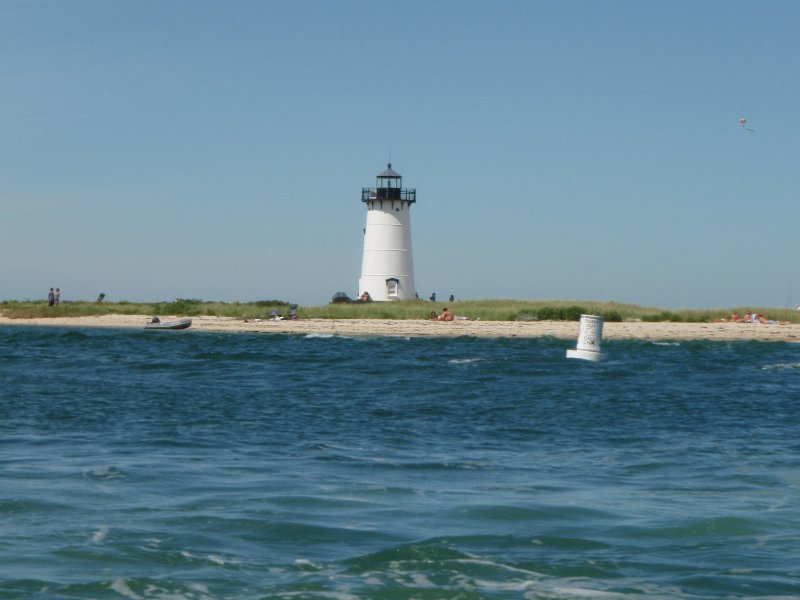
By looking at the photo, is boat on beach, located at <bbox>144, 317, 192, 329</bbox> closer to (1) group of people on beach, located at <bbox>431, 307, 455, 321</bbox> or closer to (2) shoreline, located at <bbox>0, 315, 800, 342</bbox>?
(2) shoreline, located at <bbox>0, 315, 800, 342</bbox>

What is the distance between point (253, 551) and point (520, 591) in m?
2.25

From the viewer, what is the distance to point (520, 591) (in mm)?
7246

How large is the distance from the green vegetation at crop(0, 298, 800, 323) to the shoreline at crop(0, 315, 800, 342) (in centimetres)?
213

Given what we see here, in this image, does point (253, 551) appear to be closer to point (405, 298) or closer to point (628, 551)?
point (628, 551)

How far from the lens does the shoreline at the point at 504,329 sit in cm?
4669

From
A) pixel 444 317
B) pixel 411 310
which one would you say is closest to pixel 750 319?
pixel 444 317

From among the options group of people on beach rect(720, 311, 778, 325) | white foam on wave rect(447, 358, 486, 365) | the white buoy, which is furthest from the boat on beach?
group of people on beach rect(720, 311, 778, 325)

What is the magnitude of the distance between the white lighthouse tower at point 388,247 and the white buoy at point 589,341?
33.6 metres

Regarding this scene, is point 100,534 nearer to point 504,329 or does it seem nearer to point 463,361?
point 463,361

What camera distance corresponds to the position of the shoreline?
46688 mm

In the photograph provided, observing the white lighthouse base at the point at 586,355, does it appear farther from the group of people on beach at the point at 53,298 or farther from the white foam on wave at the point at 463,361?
the group of people on beach at the point at 53,298

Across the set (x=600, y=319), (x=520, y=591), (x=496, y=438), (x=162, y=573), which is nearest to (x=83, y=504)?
(x=162, y=573)

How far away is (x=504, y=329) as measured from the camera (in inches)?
1895

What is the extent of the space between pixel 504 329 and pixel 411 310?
9.51 meters
